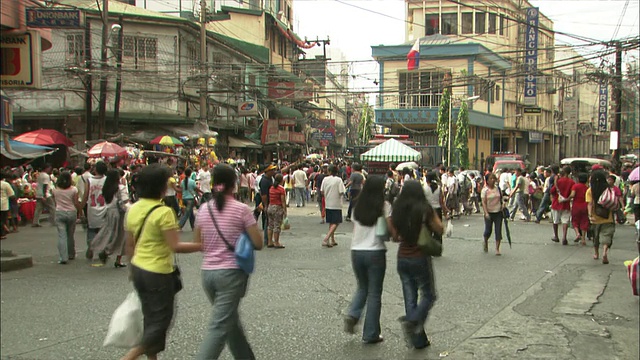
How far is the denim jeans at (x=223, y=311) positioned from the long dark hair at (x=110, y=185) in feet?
18.0

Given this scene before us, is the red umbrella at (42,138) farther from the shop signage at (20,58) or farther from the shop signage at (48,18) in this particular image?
the shop signage at (20,58)

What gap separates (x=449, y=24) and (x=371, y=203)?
4563cm

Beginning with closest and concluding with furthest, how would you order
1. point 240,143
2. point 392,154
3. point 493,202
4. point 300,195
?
point 493,202 → point 300,195 → point 392,154 → point 240,143

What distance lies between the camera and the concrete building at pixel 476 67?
41.8 m

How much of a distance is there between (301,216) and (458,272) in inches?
397

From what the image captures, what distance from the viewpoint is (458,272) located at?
951 cm

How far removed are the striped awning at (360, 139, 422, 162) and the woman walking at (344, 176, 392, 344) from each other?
63.0ft

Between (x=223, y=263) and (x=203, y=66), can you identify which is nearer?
(x=223, y=263)

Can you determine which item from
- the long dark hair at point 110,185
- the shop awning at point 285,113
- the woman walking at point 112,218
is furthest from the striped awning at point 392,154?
the shop awning at point 285,113

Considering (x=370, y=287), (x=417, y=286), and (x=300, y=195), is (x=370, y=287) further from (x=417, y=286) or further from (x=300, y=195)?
(x=300, y=195)

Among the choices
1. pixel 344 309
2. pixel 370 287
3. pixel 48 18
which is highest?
pixel 48 18

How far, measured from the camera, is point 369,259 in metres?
5.56

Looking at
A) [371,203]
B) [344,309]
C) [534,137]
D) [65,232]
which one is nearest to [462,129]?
[534,137]

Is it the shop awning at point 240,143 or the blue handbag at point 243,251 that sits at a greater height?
the shop awning at point 240,143
